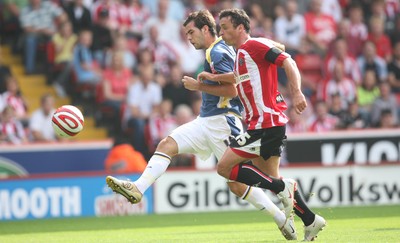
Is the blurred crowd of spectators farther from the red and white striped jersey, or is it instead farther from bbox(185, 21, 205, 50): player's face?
the red and white striped jersey

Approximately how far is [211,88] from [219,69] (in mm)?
228

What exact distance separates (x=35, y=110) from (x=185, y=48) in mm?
3159

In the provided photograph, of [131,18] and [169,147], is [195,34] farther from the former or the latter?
[131,18]

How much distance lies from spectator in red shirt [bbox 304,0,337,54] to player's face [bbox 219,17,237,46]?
1058cm

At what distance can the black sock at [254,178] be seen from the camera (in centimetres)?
914

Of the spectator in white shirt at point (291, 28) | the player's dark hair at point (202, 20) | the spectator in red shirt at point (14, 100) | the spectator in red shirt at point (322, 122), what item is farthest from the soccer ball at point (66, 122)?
the spectator in white shirt at point (291, 28)

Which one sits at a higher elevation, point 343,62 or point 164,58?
point 164,58

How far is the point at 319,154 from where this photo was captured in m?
16.8

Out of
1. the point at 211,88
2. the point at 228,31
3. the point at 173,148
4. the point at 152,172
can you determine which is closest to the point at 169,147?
the point at 173,148

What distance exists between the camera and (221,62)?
10172 mm

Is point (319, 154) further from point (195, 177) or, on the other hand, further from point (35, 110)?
point (35, 110)

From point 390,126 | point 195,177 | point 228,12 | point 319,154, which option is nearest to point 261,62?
point 228,12

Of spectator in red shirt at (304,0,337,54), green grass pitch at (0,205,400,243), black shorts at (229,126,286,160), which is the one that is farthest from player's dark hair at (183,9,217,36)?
spectator in red shirt at (304,0,337,54)

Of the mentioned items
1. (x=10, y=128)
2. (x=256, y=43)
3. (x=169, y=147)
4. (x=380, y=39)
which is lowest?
(x=10, y=128)
